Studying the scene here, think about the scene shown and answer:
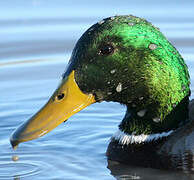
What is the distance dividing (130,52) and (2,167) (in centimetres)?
168

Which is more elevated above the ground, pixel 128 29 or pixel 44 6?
pixel 44 6

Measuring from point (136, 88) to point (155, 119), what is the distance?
394 mm

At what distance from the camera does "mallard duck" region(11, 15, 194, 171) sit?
6879 millimetres

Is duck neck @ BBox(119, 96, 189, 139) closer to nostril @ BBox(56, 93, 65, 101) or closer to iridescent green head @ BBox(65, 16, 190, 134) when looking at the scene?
iridescent green head @ BBox(65, 16, 190, 134)

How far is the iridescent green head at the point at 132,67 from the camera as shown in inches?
273

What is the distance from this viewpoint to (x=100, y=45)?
273 inches

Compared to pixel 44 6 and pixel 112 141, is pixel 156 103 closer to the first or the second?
pixel 112 141

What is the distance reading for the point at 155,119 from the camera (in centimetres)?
734

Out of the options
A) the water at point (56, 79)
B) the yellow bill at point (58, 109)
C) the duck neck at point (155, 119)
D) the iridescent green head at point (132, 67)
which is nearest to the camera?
the yellow bill at point (58, 109)

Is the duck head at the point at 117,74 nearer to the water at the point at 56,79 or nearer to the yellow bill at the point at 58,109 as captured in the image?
the yellow bill at the point at 58,109

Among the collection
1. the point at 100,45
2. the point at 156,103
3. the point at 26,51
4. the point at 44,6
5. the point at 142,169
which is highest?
the point at 44,6

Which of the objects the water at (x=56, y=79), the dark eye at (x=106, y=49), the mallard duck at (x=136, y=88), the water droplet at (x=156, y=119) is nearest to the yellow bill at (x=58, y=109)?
the mallard duck at (x=136, y=88)

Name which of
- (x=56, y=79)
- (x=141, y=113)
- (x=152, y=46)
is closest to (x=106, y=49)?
(x=152, y=46)

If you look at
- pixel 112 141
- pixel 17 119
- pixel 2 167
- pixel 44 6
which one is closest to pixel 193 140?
pixel 112 141
